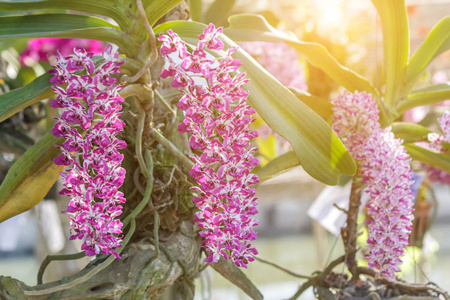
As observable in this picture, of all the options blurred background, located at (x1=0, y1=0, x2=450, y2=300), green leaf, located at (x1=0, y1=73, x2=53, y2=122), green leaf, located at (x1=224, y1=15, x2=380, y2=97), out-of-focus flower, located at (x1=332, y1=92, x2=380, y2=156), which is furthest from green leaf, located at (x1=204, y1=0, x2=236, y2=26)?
green leaf, located at (x1=0, y1=73, x2=53, y2=122)

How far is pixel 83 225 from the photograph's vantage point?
46cm

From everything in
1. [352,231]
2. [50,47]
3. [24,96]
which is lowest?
[352,231]

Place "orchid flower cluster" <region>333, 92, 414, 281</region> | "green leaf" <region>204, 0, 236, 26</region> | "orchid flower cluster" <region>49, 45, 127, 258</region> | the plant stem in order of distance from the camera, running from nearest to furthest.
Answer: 1. "orchid flower cluster" <region>49, 45, 127, 258</region>
2. "orchid flower cluster" <region>333, 92, 414, 281</region>
3. the plant stem
4. "green leaf" <region>204, 0, 236, 26</region>

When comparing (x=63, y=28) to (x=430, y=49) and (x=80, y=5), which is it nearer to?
(x=80, y=5)

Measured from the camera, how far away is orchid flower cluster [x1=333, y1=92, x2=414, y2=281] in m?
0.59

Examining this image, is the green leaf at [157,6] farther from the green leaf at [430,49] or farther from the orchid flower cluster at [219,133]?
the green leaf at [430,49]

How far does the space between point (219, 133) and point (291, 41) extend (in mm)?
230

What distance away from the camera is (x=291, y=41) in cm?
63

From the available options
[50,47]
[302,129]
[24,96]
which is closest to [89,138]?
[24,96]

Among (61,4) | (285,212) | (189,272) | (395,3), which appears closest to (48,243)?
(189,272)

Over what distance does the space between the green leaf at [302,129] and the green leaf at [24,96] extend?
7.1 inches

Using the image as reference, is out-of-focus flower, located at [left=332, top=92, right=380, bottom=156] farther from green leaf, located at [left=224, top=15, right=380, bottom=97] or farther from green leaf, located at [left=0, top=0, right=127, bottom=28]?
green leaf, located at [left=0, top=0, right=127, bottom=28]

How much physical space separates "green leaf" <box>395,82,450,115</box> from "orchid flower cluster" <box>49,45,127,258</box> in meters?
0.43

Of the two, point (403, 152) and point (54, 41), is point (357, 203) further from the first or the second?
point (54, 41)
